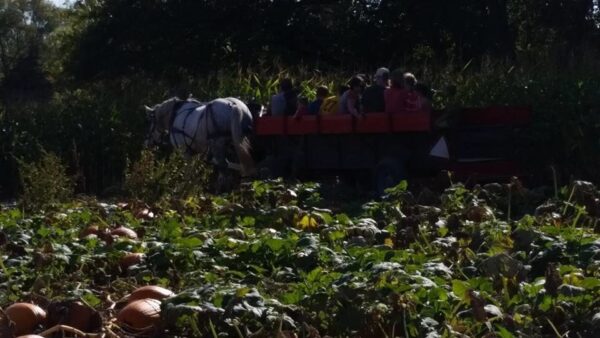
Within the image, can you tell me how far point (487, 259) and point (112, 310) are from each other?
6.35ft

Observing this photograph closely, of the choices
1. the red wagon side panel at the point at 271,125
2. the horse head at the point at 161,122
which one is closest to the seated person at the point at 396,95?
the red wagon side panel at the point at 271,125

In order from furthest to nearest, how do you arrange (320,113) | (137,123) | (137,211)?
(137,123) < (320,113) < (137,211)

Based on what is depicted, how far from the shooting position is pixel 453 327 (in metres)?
4.93

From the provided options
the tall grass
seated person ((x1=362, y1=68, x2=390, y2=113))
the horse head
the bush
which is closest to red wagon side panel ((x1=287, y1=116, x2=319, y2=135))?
seated person ((x1=362, y1=68, x2=390, y2=113))

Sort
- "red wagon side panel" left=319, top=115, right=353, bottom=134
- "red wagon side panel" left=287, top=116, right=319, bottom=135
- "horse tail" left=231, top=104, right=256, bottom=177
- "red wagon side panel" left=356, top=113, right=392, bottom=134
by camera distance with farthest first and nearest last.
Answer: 1. "horse tail" left=231, top=104, right=256, bottom=177
2. "red wagon side panel" left=287, top=116, right=319, bottom=135
3. "red wagon side panel" left=319, top=115, right=353, bottom=134
4. "red wagon side panel" left=356, top=113, right=392, bottom=134

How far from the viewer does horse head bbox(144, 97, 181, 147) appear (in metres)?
18.2

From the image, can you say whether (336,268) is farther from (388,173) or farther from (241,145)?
(241,145)

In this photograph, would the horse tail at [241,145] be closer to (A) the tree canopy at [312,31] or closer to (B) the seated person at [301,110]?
(B) the seated person at [301,110]

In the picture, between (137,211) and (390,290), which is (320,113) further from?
(390,290)

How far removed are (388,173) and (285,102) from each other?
10.9 ft

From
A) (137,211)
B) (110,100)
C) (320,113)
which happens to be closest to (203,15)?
(110,100)

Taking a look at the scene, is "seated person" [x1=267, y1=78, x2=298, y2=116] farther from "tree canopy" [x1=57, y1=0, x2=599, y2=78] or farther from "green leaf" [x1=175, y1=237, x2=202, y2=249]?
"tree canopy" [x1=57, y1=0, x2=599, y2=78]

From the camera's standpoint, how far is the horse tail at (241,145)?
16156mm

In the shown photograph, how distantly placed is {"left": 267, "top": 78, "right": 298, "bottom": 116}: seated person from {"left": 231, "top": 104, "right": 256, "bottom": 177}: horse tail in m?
0.50
